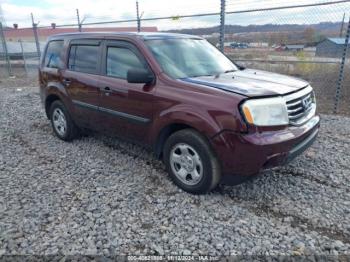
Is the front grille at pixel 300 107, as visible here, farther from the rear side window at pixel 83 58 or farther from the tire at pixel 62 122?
the tire at pixel 62 122

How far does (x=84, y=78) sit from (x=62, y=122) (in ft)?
3.97

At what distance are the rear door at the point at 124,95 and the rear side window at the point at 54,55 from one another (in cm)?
129

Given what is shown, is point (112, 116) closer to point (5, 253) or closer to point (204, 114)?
point (204, 114)

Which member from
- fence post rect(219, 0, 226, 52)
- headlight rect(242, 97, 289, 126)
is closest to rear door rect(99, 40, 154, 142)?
headlight rect(242, 97, 289, 126)

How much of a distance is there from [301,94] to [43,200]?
3187 mm

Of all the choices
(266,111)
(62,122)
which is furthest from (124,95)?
(62,122)

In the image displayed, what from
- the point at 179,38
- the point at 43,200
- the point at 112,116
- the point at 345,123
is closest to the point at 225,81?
the point at 179,38

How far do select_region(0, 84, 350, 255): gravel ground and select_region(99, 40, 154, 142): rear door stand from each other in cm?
63

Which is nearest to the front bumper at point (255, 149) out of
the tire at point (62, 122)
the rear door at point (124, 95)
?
the rear door at point (124, 95)

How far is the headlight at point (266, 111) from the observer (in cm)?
268

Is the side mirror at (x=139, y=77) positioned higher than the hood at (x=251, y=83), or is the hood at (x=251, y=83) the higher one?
the side mirror at (x=139, y=77)

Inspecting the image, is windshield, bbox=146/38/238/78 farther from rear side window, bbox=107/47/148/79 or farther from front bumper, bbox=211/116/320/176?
front bumper, bbox=211/116/320/176

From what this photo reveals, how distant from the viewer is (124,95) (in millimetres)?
3643

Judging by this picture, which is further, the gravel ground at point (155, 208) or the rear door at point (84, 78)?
the rear door at point (84, 78)
